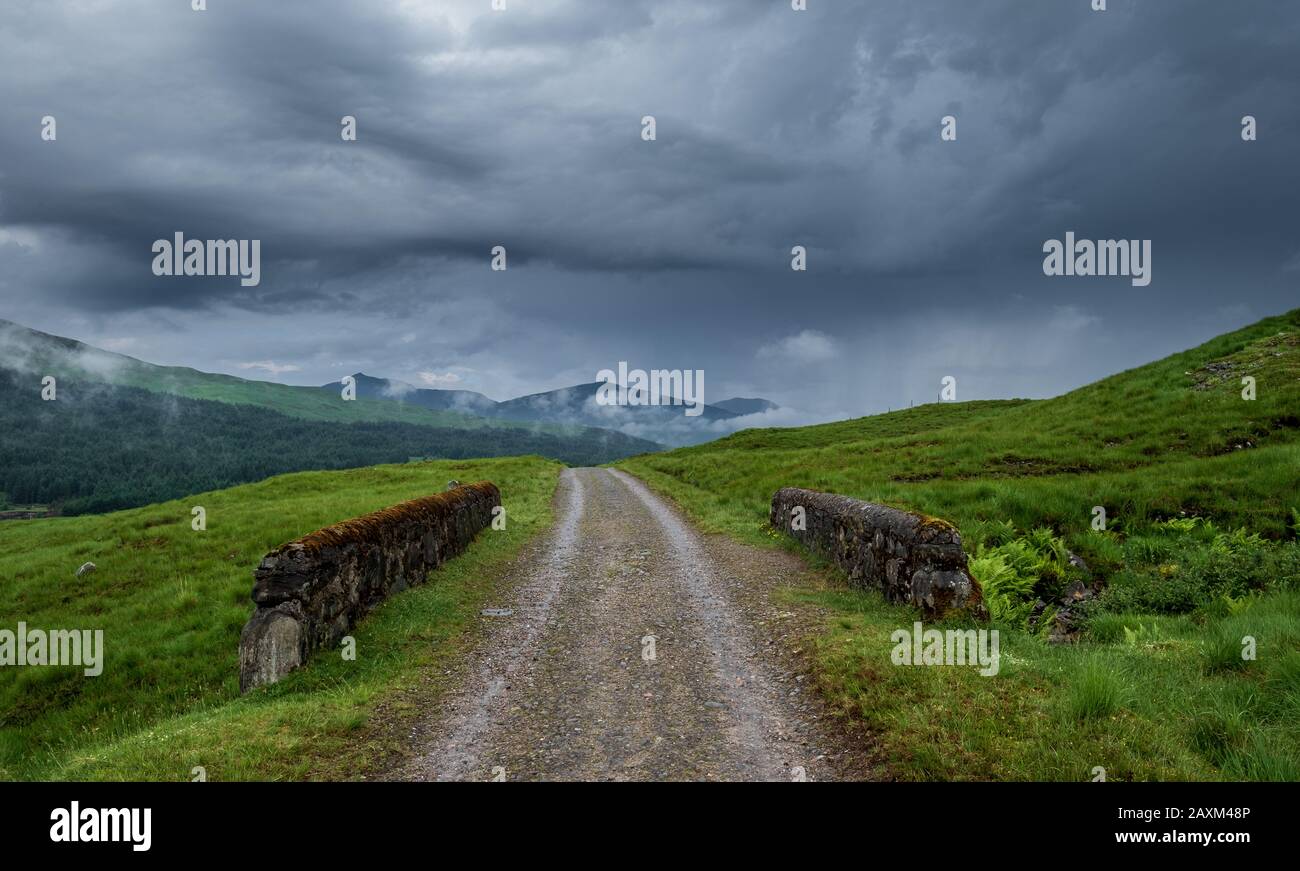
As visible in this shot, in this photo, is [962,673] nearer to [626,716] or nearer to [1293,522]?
[626,716]

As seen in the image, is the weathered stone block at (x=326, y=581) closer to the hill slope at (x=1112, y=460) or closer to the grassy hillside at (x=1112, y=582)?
the grassy hillside at (x=1112, y=582)

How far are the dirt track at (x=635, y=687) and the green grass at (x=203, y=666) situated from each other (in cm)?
84

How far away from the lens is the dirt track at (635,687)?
19.8 ft

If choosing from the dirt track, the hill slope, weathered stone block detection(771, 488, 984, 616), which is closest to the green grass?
the dirt track

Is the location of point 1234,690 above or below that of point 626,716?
above

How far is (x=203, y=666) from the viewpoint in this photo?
1245cm

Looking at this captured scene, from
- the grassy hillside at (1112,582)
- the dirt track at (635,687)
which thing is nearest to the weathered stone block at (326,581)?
the dirt track at (635,687)

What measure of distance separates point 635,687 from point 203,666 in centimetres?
981

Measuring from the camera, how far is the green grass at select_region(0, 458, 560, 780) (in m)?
6.34

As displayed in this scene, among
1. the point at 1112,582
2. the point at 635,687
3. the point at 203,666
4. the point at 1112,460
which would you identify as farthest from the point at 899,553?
the point at 1112,460
